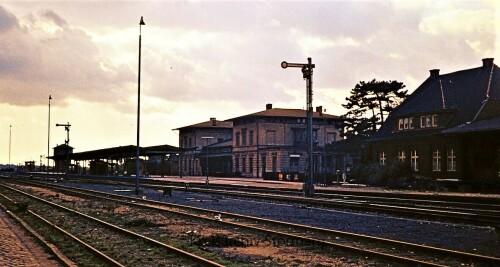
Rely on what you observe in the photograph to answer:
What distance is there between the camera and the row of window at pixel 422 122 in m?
51.4

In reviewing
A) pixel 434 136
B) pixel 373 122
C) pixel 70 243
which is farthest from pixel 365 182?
pixel 70 243

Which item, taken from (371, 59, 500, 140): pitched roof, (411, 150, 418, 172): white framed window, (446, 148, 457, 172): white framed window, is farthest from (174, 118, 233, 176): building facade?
(446, 148, 457, 172): white framed window

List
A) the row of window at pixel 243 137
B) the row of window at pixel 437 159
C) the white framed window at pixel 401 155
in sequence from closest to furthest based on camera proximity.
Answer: the row of window at pixel 437 159, the white framed window at pixel 401 155, the row of window at pixel 243 137

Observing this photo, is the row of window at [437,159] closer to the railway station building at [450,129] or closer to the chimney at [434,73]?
the railway station building at [450,129]

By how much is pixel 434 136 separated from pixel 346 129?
3038 centimetres

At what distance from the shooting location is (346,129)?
261 feet

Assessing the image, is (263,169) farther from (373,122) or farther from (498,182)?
(498,182)

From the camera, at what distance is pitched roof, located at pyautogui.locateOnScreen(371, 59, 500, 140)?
48812 mm

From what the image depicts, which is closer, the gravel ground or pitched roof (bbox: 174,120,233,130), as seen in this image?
the gravel ground

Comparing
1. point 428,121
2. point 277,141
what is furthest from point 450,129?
point 277,141

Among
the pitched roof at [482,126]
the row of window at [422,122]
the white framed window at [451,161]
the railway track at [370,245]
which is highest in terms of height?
the row of window at [422,122]

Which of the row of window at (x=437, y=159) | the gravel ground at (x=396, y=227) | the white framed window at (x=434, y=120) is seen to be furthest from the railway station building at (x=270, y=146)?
the gravel ground at (x=396, y=227)

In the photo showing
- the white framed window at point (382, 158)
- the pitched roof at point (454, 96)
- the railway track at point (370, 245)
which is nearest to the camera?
the railway track at point (370, 245)

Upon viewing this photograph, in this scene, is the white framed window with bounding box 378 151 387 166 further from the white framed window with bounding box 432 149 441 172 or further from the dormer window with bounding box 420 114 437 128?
the white framed window with bounding box 432 149 441 172
